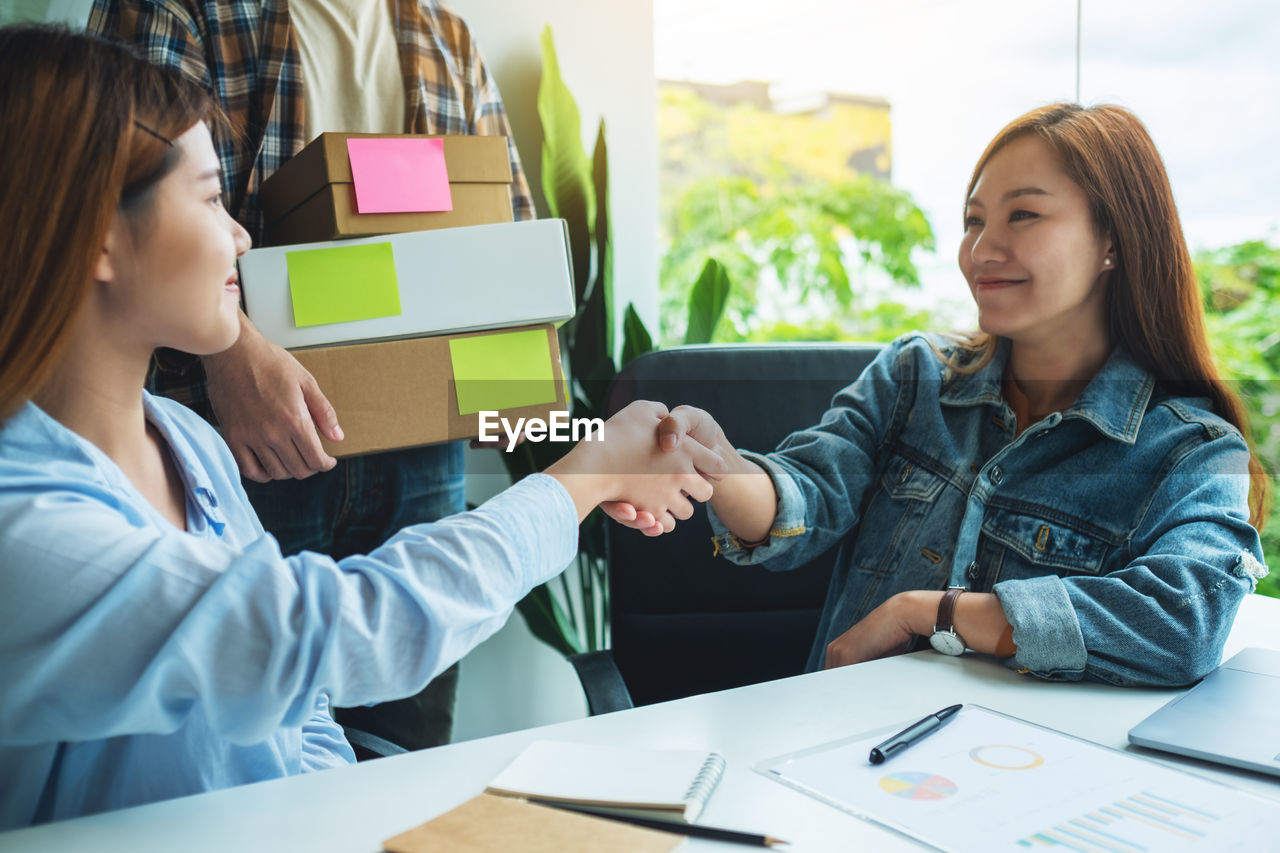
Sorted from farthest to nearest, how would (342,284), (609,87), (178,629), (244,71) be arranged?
(609,87) < (244,71) < (342,284) < (178,629)

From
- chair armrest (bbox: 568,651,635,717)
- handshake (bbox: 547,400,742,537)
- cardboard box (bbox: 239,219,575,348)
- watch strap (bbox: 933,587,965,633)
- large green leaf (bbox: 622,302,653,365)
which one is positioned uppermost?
cardboard box (bbox: 239,219,575,348)

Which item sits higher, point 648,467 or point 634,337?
point 634,337

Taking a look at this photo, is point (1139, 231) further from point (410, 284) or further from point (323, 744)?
point (323, 744)

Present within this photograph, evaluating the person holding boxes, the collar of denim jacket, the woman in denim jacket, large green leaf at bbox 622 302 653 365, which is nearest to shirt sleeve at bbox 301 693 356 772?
the person holding boxes

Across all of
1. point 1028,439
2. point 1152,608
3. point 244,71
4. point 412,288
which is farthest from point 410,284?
point 1152,608

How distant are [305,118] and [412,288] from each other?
0.42 m

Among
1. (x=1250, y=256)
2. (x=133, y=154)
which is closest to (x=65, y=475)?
(x=133, y=154)

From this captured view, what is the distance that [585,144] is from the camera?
7.35ft

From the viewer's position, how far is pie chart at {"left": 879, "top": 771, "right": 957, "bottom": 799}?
748 millimetres

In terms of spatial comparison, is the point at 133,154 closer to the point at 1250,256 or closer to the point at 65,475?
the point at 65,475

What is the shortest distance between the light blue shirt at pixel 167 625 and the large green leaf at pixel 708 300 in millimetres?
1455

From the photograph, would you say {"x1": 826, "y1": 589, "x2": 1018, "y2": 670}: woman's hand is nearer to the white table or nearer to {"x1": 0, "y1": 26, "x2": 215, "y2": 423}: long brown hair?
the white table

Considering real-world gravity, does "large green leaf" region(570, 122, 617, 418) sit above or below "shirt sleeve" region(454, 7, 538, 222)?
below

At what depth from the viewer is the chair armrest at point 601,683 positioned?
1.17 meters
